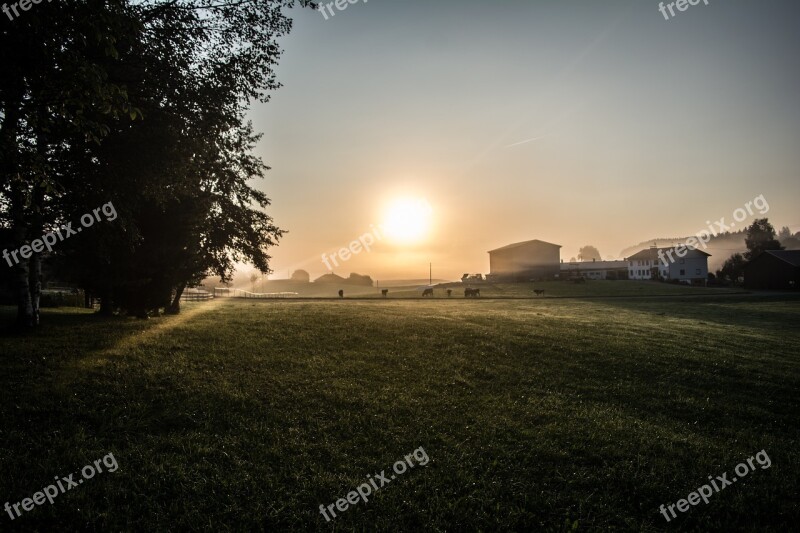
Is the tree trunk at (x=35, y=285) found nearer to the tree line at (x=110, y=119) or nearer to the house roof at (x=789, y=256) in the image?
the tree line at (x=110, y=119)

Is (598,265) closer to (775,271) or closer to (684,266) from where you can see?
(684,266)

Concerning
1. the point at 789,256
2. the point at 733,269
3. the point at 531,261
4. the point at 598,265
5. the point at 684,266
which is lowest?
the point at 733,269

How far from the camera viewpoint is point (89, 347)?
472 inches

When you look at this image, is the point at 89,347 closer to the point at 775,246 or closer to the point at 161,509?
the point at 161,509

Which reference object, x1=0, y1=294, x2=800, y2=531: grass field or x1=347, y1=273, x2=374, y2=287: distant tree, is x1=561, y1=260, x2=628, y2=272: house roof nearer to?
x1=347, y1=273, x2=374, y2=287: distant tree

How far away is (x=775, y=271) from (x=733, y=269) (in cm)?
1798

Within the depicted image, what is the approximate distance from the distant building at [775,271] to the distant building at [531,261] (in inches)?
1312

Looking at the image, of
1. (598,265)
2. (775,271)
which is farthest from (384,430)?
(598,265)

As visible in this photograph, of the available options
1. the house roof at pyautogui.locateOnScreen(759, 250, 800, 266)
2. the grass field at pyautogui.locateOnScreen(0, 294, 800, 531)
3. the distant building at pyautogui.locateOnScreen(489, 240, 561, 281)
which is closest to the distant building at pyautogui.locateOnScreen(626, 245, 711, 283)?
the house roof at pyautogui.locateOnScreen(759, 250, 800, 266)

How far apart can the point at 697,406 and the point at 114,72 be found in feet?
58.7

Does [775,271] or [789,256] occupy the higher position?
[789,256]

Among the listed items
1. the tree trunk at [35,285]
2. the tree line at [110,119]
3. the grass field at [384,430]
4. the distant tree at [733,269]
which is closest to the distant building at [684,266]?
the distant tree at [733,269]

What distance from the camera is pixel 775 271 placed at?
68.9 metres

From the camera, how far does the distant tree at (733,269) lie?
276ft
